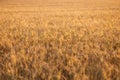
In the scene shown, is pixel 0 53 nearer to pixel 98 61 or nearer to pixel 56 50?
pixel 56 50

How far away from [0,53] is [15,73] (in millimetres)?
1360

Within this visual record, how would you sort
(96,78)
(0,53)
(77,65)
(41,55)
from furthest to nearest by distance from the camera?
(0,53) → (41,55) → (77,65) → (96,78)

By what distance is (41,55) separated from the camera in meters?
3.74

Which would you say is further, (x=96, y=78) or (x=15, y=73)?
(x=15, y=73)

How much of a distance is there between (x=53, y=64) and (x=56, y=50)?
87cm

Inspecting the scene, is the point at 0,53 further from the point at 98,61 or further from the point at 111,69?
the point at 111,69

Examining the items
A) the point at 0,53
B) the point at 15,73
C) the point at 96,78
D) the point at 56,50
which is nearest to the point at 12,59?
the point at 15,73

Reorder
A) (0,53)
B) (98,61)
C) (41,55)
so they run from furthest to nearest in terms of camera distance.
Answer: (0,53) → (41,55) → (98,61)

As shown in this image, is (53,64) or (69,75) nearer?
(69,75)

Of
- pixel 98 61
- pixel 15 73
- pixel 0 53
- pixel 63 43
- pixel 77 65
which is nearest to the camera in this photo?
pixel 15 73

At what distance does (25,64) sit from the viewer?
3.29 metres

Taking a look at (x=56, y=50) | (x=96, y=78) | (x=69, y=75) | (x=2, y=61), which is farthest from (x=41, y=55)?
(x=96, y=78)

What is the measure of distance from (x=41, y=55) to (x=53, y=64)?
21.1 inches

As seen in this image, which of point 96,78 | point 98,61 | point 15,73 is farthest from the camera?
point 98,61
